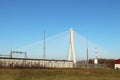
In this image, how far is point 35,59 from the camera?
186ft

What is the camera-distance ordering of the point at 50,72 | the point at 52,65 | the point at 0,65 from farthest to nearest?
1. the point at 52,65
2. the point at 0,65
3. the point at 50,72

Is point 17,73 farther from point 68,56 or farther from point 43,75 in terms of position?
point 68,56

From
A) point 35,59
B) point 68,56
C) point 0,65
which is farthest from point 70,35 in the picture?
point 0,65

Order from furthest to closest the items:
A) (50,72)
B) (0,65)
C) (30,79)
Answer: (0,65), (50,72), (30,79)

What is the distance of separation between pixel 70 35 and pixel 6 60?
54.8 ft

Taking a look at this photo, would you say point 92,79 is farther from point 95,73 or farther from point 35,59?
point 35,59

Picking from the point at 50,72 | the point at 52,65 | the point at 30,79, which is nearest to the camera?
the point at 30,79

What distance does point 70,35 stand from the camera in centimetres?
6169

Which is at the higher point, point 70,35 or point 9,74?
point 70,35

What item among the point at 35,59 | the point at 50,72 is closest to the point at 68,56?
the point at 35,59

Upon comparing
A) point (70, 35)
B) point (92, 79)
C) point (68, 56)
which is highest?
Result: point (70, 35)

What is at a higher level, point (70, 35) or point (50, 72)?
point (70, 35)

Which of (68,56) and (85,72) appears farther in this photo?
(68,56)

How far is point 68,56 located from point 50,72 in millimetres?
25169
